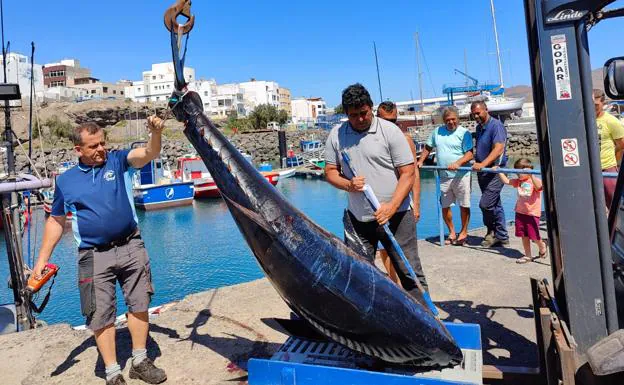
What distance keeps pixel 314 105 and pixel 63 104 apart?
76.1 metres

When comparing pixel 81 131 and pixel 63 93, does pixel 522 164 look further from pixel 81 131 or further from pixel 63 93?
pixel 63 93

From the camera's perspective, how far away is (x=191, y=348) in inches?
151

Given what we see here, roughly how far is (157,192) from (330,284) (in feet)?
80.0

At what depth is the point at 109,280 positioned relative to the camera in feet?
10.6

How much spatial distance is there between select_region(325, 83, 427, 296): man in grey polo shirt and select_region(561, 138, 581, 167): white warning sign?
1.10m

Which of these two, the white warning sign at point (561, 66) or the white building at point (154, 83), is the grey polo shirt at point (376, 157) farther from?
the white building at point (154, 83)

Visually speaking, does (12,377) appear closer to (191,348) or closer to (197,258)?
(191,348)

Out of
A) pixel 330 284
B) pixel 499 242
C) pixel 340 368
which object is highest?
pixel 330 284

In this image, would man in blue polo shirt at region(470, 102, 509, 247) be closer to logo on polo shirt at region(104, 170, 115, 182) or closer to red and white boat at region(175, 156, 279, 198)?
logo on polo shirt at region(104, 170, 115, 182)

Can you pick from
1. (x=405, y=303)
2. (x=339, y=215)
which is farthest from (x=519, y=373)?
(x=339, y=215)

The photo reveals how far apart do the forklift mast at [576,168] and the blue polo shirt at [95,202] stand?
8.85 feet

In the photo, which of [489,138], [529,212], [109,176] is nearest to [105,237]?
[109,176]

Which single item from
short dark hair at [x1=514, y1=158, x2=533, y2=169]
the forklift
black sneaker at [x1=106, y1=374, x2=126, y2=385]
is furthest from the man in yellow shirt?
black sneaker at [x1=106, y1=374, x2=126, y2=385]

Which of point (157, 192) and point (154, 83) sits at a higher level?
point (154, 83)
